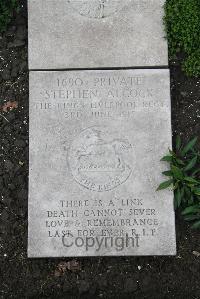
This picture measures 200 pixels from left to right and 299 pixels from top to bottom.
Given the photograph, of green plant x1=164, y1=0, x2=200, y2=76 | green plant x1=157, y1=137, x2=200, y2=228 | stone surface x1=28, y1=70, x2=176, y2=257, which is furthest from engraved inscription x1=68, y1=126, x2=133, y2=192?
green plant x1=164, y1=0, x2=200, y2=76

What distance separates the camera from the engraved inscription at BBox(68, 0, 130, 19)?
478cm

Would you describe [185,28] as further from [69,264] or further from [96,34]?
[69,264]

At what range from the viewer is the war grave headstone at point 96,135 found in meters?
4.49

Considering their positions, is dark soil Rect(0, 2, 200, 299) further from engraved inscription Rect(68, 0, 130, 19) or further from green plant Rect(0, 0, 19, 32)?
engraved inscription Rect(68, 0, 130, 19)

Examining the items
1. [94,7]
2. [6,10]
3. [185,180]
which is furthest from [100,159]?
[6,10]

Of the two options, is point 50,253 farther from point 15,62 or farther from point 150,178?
point 15,62

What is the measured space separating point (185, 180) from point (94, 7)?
1780 millimetres

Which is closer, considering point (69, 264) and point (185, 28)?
point (69, 264)

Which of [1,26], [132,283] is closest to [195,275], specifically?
[132,283]

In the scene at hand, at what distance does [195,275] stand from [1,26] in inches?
114

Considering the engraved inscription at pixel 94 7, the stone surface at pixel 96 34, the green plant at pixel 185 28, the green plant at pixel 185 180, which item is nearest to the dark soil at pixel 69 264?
the green plant at pixel 185 180

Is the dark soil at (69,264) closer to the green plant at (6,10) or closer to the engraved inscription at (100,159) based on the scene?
the engraved inscription at (100,159)

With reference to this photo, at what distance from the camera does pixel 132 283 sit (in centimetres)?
456

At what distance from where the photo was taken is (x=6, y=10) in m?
4.90
